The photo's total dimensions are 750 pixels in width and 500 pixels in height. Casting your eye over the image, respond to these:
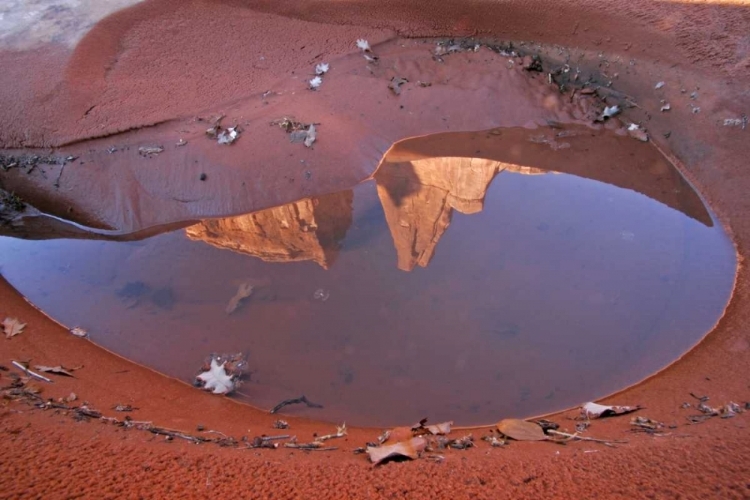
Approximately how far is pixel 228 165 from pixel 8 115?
7.02ft

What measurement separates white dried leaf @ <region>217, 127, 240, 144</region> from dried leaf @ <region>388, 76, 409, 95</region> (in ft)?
5.83

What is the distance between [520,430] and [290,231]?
2576 millimetres

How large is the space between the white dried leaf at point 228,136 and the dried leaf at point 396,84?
178 cm

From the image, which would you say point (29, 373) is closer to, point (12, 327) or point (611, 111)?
point (12, 327)

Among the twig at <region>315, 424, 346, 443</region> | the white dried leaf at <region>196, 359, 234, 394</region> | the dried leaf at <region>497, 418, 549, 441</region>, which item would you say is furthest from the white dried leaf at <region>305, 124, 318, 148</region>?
the dried leaf at <region>497, 418, 549, 441</region>

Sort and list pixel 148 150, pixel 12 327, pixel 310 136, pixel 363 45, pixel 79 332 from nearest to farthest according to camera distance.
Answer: pixel 12 327 < pixel 79 332 < pixel 148 150 < pixel 310 136 < pixel 363 45

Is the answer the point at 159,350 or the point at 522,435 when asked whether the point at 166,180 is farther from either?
the point at 522,435

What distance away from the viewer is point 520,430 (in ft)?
9.11

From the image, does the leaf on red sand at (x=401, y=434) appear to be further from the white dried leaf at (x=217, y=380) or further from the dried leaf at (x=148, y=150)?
the dried leaf at (x=148, y=150)

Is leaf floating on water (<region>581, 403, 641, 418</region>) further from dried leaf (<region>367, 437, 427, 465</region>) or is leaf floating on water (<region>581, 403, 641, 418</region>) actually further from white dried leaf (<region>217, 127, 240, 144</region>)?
white dried leaf (<region>217, 127, 240, 144</region>)

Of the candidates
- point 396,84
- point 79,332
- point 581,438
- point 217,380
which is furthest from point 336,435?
point 396,84

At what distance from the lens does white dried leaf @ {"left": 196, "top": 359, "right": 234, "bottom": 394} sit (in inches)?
128

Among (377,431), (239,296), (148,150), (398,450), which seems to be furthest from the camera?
(148,150)

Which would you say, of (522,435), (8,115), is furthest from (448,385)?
(8,115)
